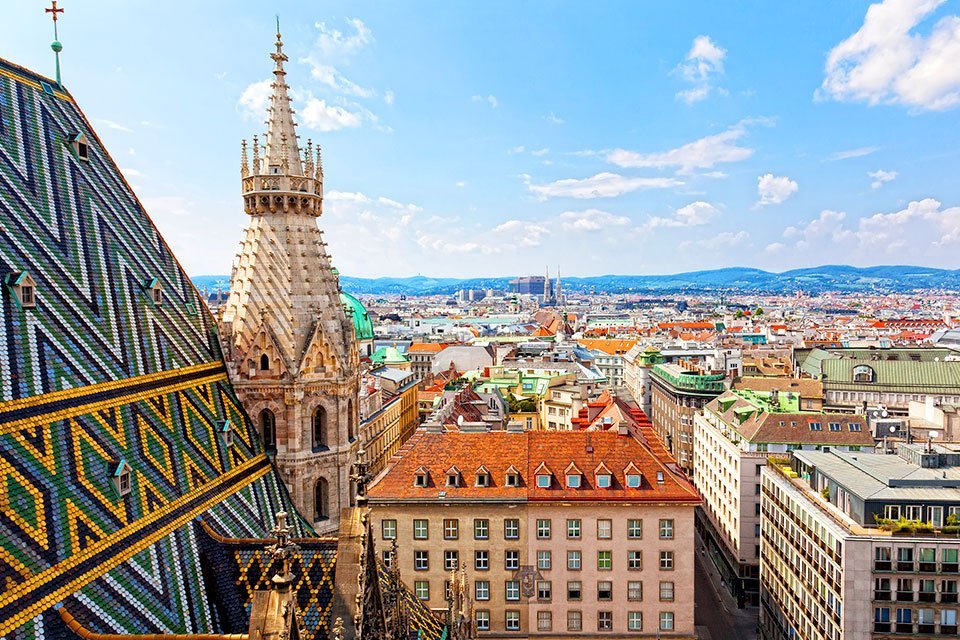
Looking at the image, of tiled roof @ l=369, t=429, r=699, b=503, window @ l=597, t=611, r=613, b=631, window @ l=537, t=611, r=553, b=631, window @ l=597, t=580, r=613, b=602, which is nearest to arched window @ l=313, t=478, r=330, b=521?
tiled roof @ l=369, t=429, r=699, b=503

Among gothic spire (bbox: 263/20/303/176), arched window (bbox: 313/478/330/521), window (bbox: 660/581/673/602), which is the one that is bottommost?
window (bbox: 660/581/673/602)

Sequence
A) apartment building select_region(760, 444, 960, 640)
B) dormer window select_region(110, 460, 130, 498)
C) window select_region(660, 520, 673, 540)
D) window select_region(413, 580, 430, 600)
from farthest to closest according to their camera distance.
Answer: window select_region(413, 580, 430, 600)
window select_region(660, 520, 673, 540)
apartment building select_region(760, 444, 960, 640)
dormer window select_region(110, 460, 130, 498)

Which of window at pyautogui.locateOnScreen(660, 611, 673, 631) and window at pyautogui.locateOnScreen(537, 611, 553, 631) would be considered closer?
window at pyautogui.locateOnScreen(660, 611, 673, 631)

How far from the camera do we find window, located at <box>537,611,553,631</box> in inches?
1810

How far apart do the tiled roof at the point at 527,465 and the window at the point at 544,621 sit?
760 centimetres

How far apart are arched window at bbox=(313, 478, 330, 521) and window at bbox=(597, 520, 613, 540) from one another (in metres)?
20.2

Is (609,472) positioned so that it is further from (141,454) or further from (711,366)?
(711,366)

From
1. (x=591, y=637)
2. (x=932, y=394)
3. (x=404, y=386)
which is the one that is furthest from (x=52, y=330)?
(x=932, y=394)

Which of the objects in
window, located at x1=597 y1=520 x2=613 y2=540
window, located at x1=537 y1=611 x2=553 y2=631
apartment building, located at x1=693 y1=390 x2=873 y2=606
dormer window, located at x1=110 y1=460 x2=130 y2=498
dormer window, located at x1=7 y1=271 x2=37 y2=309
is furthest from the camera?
apartment building, located at x1=693 y1=390 x2=873 y2=606

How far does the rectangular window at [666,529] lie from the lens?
149ft

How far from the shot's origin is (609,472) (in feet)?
151

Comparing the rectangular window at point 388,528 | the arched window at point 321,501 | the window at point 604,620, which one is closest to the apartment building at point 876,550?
the window at point 604,620

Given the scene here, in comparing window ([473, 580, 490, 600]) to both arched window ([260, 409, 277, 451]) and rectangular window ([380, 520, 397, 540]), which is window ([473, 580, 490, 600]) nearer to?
rectangular window ([380, 520, 397, 540])

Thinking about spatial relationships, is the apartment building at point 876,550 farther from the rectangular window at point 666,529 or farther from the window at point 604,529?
the window at point 604,529
